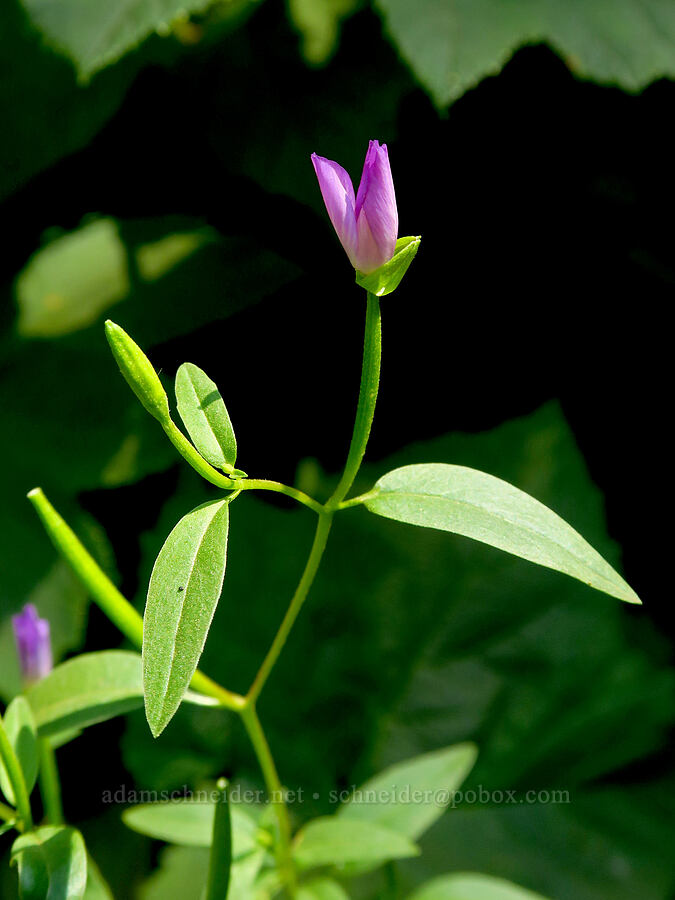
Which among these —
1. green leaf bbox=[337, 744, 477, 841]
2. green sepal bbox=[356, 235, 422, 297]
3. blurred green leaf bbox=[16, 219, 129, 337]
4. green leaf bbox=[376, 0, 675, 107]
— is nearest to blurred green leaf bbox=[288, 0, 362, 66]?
green leaf bbox=[376, 0, 675, 107]

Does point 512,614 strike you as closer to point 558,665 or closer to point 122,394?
point 558,665

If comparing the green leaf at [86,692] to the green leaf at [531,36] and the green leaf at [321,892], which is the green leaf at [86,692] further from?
the green leaf at [531,36]

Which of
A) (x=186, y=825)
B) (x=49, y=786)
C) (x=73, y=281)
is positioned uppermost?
(x=73, y=281)

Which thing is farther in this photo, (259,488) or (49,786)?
(49,786)

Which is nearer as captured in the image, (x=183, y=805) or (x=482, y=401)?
(x=183, y=805)

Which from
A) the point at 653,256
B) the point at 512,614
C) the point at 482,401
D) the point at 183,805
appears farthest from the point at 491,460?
the point at 183,805

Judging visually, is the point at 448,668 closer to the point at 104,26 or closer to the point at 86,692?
the point at 86,692

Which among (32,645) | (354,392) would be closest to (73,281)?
(354,392)
